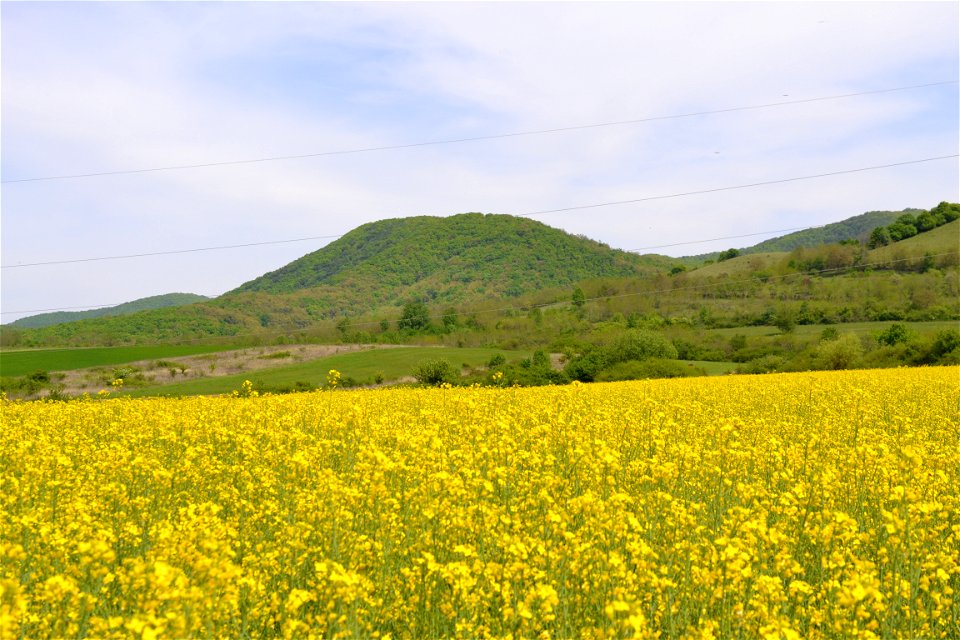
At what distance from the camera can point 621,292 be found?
6825 centimetres

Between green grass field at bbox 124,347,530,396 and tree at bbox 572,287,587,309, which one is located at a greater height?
tree at bbox 572,287,587,309

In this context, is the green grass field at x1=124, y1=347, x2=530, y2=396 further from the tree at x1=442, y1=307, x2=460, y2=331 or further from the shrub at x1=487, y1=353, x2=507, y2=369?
the tree at x1=442, y1=307, x2=460, y2=331

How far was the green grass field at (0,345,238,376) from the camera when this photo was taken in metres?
46.0

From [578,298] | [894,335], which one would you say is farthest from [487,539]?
[578,298]

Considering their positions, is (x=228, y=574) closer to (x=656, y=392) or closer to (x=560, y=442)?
(x=560, y=442)

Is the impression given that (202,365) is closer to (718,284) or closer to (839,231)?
(718,284)

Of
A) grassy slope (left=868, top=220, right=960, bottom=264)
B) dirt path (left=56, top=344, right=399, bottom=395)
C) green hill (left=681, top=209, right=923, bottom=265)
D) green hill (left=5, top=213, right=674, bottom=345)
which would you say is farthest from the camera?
green hill (left=681, top=209, right=923, bottom=265)

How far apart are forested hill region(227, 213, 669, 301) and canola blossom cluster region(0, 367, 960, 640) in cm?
8986

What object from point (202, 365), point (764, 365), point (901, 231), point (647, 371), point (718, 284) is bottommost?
point (764, 365)

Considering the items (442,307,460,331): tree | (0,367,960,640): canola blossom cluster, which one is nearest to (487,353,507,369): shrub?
(442,307,460,331): tree

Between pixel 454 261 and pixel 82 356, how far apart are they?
3001 inches

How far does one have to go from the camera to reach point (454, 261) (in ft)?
399

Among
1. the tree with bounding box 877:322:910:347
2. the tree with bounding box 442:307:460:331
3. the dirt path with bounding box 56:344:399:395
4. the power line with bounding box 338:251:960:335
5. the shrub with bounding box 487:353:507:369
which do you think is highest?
the power line with bounding box 338:251:960:335

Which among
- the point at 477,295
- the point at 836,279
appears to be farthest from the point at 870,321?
the point at 477,295
